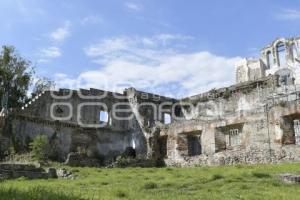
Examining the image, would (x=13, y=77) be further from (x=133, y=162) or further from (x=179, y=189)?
(x=179, y=189)

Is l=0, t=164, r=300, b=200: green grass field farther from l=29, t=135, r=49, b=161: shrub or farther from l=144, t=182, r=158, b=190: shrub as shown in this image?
l=29, t=135, r=49, b=161: shrub

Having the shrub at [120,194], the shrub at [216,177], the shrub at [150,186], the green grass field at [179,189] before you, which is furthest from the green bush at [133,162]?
the shrub at [120,194]

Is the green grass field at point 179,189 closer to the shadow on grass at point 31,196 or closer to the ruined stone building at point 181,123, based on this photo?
the shadow on grass at point 31,196

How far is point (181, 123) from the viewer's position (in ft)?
109

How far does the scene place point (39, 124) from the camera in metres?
32.5

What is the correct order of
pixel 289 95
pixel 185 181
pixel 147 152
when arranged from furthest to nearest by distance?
pixel 147 152
pixel 289 95
pixel 185 181

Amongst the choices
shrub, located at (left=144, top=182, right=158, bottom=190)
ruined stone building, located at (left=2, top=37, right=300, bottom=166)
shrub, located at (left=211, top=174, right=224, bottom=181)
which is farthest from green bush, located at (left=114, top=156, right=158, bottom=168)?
shrub, located at (left=144, top=182, right=158, bottom=190)

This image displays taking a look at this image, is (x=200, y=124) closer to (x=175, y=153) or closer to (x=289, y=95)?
(x=175, y=153)

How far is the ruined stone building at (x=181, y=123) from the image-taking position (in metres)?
27.3

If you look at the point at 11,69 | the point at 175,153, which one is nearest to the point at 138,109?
the point at 175,153

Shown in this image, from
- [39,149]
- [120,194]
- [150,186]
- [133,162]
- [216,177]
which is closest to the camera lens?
[120,194]

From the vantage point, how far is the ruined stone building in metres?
27.3

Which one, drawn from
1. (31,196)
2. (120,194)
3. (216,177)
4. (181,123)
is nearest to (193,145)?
(181,123)

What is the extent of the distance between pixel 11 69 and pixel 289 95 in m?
23.9
